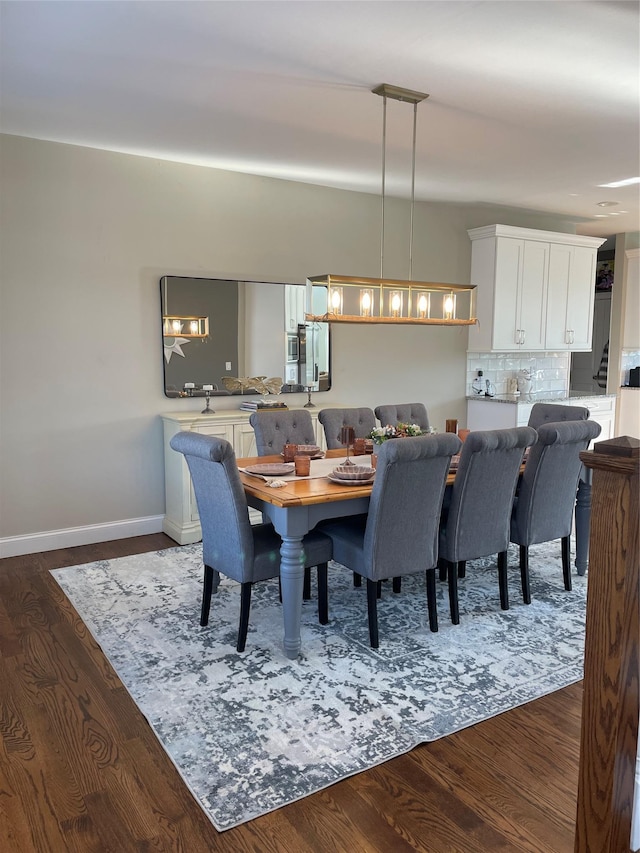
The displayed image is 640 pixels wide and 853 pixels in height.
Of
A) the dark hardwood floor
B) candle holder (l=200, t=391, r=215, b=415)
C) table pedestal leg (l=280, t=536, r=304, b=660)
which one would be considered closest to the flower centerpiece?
table pedestal leg (l=280, t=536, r=304, b=660)

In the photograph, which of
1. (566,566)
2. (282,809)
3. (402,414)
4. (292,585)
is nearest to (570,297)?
(402,414)

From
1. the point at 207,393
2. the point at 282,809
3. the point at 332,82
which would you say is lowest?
the point at 282,809

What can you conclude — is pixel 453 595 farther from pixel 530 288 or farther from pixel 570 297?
pixel 570 297

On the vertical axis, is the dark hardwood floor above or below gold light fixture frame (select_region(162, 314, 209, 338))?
below

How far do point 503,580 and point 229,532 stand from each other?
1.57m

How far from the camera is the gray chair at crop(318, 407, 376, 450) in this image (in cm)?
452

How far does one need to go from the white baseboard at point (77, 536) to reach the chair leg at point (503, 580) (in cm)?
259

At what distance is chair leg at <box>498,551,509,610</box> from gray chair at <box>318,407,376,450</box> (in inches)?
52.5

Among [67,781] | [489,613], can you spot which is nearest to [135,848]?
[67,781]

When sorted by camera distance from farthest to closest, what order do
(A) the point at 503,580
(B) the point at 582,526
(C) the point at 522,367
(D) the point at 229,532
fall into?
(C) the point at 522,367
(B) the point at 582,526
(A) the point at 503,580
(D) the point at 229,532

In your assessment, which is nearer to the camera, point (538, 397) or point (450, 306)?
point (450, 306)

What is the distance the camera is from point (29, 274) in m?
4.34

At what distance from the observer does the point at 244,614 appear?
3.10 meters

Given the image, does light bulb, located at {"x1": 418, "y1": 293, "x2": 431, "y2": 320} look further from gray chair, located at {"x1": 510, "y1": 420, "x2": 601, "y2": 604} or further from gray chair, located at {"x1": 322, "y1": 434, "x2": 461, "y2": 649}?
gray chair, located at {"x1": 322, "y1": 434, "x2": 461, "y2": 649}
